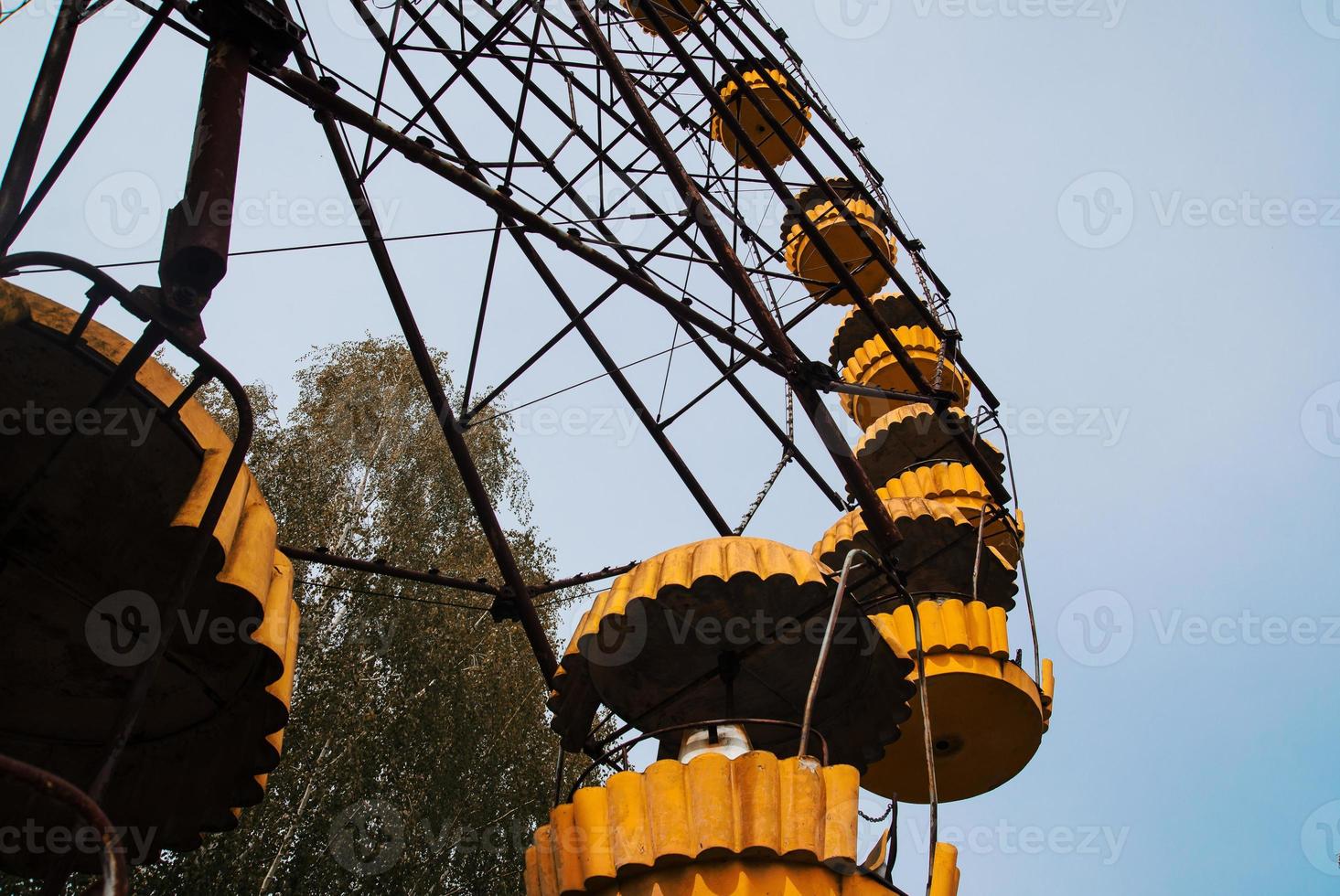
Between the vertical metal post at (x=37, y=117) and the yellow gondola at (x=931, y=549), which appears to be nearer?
the vertical metal post at (x=37, y=117)

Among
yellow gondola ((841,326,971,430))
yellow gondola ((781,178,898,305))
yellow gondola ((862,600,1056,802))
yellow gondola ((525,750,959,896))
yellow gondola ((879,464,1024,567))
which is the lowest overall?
yellow gondola ((525,750,959,896))

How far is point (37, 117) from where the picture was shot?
471 centimetres

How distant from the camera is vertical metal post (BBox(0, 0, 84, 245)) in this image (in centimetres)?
433

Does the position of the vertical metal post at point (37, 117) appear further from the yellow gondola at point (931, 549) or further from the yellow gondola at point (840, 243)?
the yellow gondola at point (840, 243)

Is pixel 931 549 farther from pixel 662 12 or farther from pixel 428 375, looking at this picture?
pixel 662 12

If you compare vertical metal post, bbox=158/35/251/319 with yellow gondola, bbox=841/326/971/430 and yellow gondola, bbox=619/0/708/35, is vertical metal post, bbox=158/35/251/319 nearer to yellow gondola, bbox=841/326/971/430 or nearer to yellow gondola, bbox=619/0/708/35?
yellow gondola, bbox=619/0/708/35

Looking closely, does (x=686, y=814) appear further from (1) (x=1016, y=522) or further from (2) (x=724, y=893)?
(1) (x=1016, y=522)

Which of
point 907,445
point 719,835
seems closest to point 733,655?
point 719,835

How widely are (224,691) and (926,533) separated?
314 inches

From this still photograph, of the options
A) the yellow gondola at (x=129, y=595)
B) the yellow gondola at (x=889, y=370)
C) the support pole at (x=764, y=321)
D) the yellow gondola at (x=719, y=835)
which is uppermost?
the yellow gondola at (x=889, y=370)

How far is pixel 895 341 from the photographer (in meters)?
10.7

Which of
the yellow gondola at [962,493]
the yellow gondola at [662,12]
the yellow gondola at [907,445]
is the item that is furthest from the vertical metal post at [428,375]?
the yellow gondola at [907,445]

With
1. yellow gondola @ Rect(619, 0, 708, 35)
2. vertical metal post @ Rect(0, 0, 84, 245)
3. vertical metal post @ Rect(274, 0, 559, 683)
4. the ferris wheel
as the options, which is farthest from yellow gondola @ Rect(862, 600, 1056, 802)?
vertical metal post @ Rect(0, 0, 84, 245)

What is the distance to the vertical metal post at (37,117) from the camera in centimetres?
433
